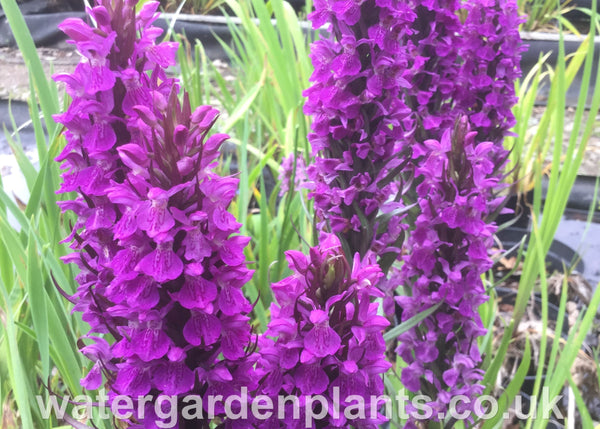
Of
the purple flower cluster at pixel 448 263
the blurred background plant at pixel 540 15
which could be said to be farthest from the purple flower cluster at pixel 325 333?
the blurred background plant at pixel 540 15

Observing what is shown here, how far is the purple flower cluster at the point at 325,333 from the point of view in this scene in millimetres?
416

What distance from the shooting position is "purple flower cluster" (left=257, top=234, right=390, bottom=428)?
0.42m

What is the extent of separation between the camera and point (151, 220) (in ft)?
1.28

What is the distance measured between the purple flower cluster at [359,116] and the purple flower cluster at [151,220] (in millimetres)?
269

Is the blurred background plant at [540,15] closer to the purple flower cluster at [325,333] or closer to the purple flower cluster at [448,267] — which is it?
the purple flower cluster at [448,267]

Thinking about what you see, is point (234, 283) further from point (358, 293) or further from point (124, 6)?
point (124, 6)

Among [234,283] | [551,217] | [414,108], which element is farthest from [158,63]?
[551,217]

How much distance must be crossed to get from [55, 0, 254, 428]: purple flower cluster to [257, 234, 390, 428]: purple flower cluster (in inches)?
1.2

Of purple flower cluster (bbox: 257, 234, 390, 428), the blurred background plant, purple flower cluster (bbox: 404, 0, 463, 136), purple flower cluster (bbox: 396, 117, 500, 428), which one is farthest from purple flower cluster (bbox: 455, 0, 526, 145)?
the blurred background plant

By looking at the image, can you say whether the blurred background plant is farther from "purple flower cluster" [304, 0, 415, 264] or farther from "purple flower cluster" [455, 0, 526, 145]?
"purple flower cluster" [304, 0, 415, 264]

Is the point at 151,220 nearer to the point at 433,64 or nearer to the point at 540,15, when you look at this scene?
the point at 433,64

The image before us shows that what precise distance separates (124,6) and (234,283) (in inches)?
9.8

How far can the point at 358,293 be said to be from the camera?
1.43 feet

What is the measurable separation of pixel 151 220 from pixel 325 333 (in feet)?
0.48
